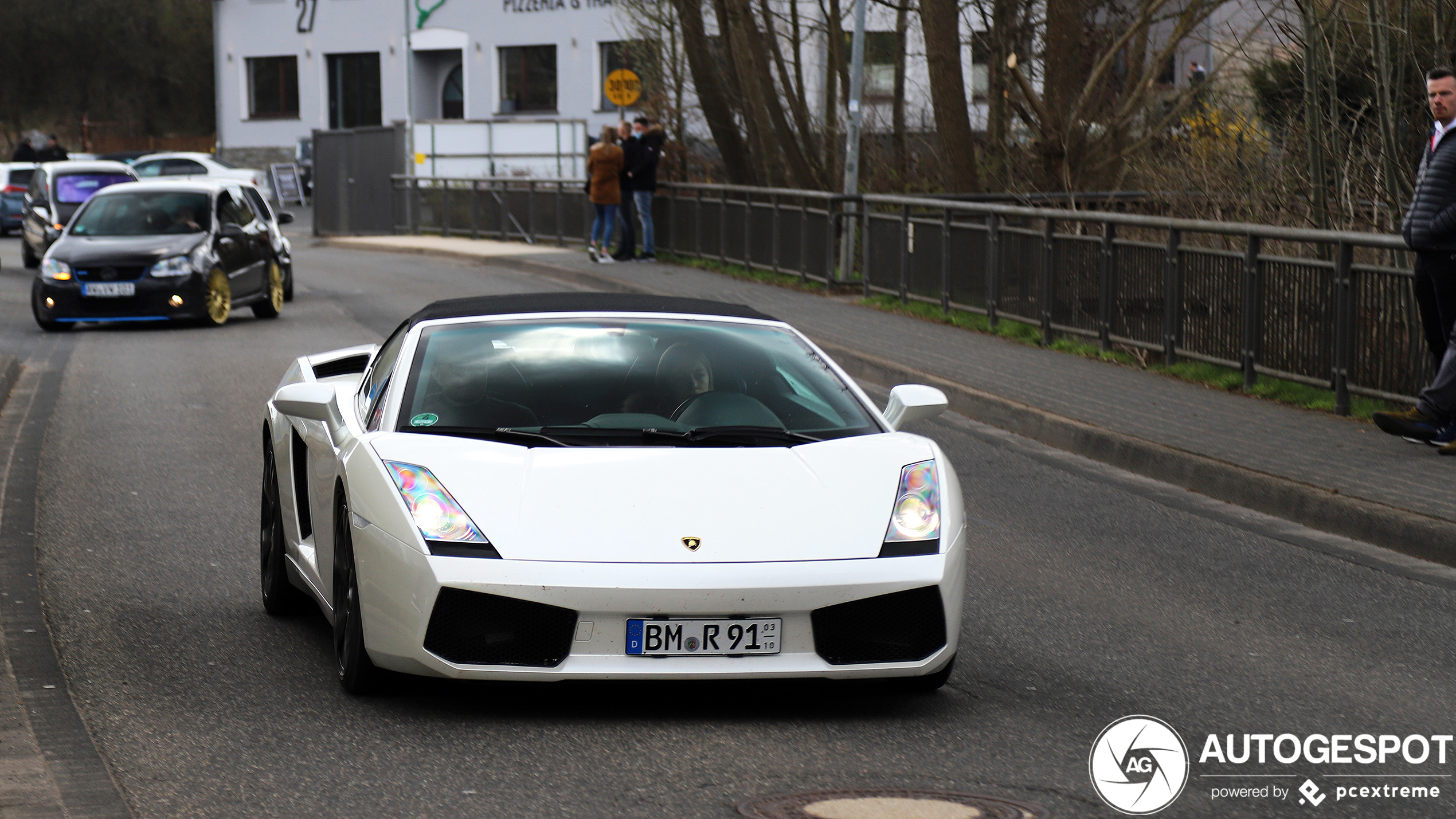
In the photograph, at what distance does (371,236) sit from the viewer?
38.9 metres

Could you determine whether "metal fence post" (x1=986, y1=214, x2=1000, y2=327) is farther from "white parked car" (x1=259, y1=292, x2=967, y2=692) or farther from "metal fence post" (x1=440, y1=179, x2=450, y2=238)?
"metal fence post" (x1=440, y1=179, x2=450, y2=238)

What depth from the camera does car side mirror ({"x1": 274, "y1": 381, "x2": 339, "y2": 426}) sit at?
6.39 m

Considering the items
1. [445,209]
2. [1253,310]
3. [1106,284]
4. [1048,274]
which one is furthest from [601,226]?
[1253,310]

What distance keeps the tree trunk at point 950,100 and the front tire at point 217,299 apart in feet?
27.1

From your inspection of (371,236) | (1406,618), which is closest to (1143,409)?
(1406,618)

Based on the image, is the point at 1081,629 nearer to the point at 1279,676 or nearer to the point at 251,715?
the point at 1279,676

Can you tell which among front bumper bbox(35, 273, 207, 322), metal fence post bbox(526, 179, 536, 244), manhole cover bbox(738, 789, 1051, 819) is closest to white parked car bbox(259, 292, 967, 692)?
manhole cover bbox(738, 789, 1051, 819)

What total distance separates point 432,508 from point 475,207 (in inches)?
1230

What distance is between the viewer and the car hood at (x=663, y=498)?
540 cm

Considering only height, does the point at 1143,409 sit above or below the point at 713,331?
below

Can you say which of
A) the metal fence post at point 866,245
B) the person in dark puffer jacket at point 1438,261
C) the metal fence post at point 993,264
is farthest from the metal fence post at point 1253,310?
the metal fence post at point 866,245

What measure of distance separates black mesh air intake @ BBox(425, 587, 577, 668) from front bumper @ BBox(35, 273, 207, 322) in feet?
51.7

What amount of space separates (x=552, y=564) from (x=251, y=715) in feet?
3.48

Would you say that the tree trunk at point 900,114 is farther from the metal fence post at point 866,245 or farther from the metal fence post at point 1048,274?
the metal fence post at point 1048,274
